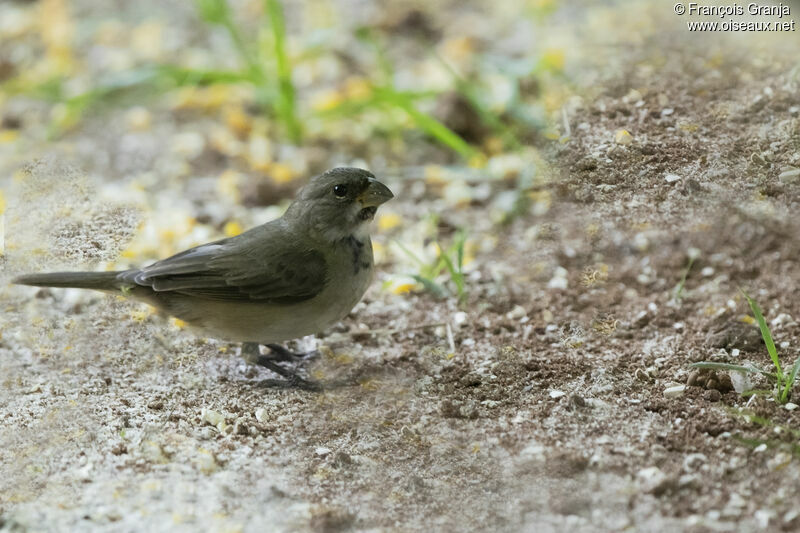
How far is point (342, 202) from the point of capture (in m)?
3.79

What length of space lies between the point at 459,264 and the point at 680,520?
5.95ft

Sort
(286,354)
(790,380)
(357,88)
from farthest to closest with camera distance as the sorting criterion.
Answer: (357,88), (286,354), (790,380)

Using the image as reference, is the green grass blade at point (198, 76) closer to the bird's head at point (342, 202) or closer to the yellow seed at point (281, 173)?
the yellow seed at point (281, 173)

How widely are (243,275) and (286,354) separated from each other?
45 centimetres

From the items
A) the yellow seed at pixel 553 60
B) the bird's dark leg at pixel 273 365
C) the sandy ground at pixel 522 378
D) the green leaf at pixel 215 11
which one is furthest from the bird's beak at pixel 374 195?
the green leaf at pixel 215 11

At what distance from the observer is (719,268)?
410 cm

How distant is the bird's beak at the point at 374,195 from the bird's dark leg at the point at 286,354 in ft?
2.24

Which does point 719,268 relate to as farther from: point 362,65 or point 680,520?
point 362,65

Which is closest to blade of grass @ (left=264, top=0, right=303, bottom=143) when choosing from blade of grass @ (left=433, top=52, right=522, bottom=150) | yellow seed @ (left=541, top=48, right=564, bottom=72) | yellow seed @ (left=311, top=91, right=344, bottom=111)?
yellow seed @ (left=311, top=91, right=344, bottom=111)

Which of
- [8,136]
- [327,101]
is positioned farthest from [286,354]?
[8,136]

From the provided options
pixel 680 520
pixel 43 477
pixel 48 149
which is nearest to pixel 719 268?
pixel 680 520

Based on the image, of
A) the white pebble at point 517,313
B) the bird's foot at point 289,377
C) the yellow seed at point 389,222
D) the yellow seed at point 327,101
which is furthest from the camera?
the yellow seed at point 327,101

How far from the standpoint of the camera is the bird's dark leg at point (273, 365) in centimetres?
361

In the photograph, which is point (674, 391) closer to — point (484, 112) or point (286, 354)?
point (286, 354)
